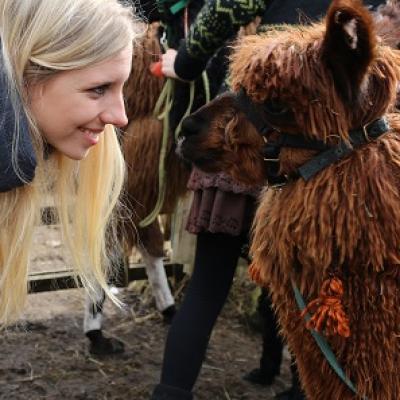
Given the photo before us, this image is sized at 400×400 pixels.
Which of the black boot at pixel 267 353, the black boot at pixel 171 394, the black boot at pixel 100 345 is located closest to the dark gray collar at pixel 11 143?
the black boot at pixel 171 394

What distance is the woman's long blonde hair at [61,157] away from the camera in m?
1.91

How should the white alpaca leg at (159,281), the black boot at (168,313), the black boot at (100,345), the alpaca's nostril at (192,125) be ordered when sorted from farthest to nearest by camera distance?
1. the black boot at (168,313)
2. the white alpaca leg at (159,281)
3. the black boot at (100,345)
4. the alpaca's nostril at (192,125)

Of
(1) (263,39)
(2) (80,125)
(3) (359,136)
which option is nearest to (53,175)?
(2) (80,125)

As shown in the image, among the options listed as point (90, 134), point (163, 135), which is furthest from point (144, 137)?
point (90, 134)

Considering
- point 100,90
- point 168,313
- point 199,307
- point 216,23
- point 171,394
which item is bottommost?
point 168,313

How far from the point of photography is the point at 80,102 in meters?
1.99

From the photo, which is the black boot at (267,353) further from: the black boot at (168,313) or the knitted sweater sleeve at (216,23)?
the knitted sweater sleeve at (216,23)

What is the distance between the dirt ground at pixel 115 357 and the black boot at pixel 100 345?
0.12 feet

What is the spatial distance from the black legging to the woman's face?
821 mm

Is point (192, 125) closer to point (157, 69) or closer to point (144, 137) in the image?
point (157, 69)

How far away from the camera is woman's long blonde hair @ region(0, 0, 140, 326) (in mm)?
1914

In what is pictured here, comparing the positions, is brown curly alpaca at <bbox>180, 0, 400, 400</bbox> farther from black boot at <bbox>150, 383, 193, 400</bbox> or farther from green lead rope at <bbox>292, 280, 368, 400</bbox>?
black boot at <bbox>150, 383, 193, 400</bbox>

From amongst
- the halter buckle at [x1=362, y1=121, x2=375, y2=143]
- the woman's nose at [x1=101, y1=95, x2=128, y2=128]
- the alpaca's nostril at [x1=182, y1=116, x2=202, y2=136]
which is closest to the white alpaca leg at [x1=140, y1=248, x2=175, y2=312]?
the alpaca's nostril at [x1=182, y1=116, x2=202, y2=136]

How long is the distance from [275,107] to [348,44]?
10.0 inches
